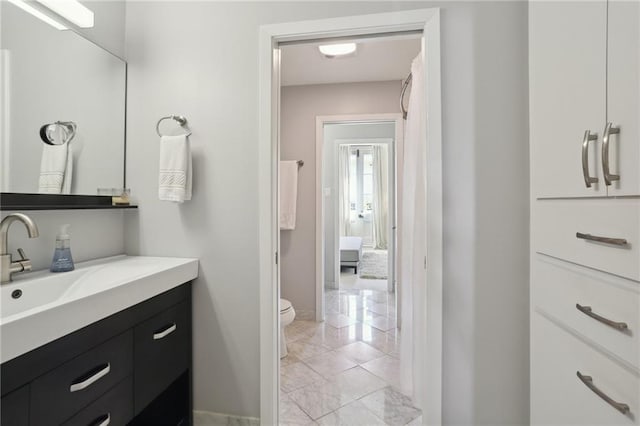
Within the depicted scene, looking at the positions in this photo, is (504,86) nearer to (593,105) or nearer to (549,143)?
(549,143)

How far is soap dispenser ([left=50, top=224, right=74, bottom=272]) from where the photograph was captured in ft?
4.32

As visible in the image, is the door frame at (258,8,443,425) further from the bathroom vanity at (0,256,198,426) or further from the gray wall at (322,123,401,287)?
the gray wall at (322,123,401,287)

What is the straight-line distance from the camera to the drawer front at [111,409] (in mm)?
1021

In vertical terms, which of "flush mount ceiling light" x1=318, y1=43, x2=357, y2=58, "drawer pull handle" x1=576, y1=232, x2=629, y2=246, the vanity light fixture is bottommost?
"drawer pull handle" x1=576, y1=232, x2=629, y2=246

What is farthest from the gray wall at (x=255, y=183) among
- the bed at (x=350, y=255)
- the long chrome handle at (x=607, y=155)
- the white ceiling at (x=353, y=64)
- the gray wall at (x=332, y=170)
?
the bed at (x=350, y=255)

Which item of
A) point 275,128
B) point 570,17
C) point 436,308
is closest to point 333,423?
point 436,308

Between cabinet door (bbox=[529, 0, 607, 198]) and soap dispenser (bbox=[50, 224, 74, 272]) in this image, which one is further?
soap dispenser (bbox=[50, 224, 74, 272])

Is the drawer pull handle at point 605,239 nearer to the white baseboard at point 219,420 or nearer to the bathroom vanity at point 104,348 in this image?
the bathroom vanity at point 104,348

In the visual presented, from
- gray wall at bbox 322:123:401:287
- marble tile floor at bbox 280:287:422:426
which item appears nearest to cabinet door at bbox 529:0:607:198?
marble tile floor at bbox 280:287:422:426

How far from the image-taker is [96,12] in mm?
1602

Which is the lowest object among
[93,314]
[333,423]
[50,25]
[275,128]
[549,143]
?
[333,423]

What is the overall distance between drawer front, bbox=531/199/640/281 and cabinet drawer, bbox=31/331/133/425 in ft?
5.23

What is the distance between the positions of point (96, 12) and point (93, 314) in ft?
4.99

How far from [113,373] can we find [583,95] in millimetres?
1814
